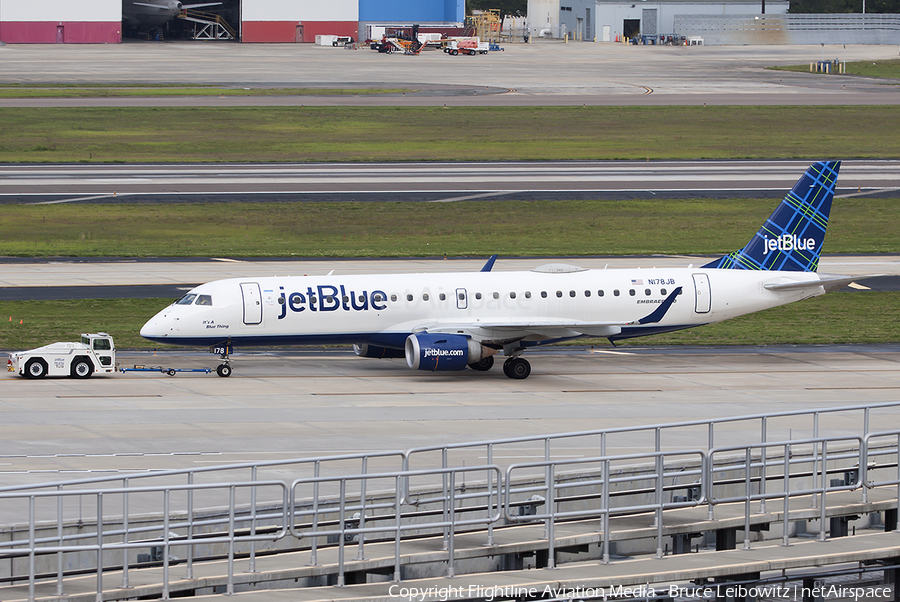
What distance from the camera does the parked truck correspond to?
44562mm

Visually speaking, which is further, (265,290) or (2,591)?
(265,290)

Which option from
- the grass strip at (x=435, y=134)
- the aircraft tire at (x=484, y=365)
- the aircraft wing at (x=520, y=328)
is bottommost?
the aircraft tire at (x=484, y=365)

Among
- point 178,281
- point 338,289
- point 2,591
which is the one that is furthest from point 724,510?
point 178,281

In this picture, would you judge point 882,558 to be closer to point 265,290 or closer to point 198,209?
point 265,290

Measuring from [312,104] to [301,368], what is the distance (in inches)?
2969

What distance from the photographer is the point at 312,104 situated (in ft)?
394

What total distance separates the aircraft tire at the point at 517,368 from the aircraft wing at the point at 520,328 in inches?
41.2

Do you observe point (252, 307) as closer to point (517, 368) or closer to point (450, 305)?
point (450, 305)

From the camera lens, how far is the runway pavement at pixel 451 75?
12719 cm

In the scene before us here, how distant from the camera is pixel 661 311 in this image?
48.7 m

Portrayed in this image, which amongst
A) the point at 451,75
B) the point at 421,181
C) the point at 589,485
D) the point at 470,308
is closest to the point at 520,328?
the point at 470,308

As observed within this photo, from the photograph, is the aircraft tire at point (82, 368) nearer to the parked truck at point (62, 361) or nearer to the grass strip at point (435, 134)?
the parked truck at point (62, 361)

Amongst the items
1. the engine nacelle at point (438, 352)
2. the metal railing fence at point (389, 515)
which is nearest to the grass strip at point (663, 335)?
the engine nacelle at point (438, 352)

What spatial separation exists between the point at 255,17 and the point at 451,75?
163ft
